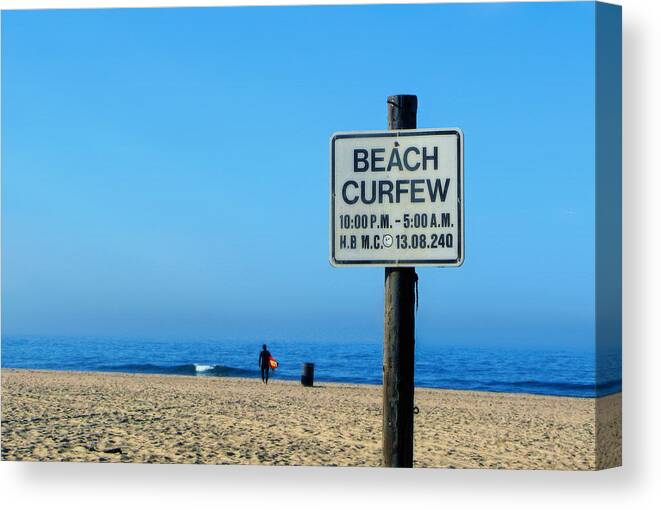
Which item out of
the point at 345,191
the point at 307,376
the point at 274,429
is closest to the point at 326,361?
the point at 307,376

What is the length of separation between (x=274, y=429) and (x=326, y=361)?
39.5 m

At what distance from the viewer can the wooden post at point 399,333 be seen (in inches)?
190

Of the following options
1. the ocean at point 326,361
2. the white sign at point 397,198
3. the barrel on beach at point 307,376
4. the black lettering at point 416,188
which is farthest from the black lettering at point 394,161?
the ocean at point 326,361

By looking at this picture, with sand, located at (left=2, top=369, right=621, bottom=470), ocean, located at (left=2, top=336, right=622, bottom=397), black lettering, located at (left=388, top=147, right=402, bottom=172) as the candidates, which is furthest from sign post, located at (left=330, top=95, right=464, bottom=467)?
ocean, located at (left=2, top=336, right=622, bottom=397)

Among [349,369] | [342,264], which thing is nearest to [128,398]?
[342,264]

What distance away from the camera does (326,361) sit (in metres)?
53.4

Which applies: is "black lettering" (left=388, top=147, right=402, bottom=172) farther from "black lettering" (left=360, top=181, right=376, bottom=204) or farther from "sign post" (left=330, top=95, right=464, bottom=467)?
"black lettering" (left=360, top=181, right=376, bottom=204)

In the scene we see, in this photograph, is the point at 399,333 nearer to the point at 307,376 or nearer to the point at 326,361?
the point at 307,376

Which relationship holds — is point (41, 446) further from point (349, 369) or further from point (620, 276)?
point (349, 369)

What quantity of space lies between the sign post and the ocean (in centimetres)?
3201

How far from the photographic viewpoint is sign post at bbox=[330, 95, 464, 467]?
4.82 m

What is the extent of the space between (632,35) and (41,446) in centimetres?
853

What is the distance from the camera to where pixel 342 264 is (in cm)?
497

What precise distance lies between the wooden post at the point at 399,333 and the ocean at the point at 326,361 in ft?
105
